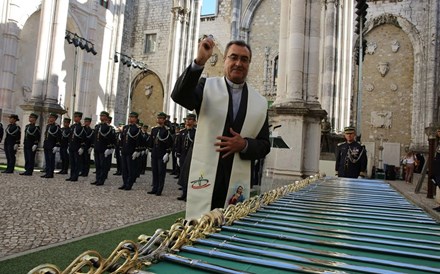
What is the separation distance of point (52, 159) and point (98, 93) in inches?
402

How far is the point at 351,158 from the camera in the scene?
7.58 m

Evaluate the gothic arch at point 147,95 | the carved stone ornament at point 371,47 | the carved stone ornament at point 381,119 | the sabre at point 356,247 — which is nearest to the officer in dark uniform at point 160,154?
the sabre at point 356,247

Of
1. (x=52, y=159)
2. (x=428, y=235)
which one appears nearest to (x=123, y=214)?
(x=428, y=235)

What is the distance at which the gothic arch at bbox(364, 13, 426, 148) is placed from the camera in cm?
2261

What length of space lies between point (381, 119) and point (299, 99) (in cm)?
1786

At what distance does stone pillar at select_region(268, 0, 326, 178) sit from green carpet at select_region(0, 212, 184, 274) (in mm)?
4697

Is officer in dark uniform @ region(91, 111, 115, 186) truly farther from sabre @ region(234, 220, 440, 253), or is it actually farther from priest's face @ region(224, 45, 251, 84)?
sabre @ region(234, 220, 440, 253)

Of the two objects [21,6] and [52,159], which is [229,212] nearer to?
[52,159]

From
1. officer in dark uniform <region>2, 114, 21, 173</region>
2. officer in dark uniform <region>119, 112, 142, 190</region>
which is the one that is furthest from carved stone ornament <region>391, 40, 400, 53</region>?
officer in dark uniform <region>2, 114, 21, 173</region>

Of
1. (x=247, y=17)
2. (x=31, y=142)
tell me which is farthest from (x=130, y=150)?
(x=247, y=17)

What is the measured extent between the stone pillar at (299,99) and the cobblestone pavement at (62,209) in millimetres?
3072

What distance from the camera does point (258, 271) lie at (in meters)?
1.32

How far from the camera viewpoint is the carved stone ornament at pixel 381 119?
24.6m

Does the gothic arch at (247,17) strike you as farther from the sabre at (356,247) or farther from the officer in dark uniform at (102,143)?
the sabre at (356,247)
